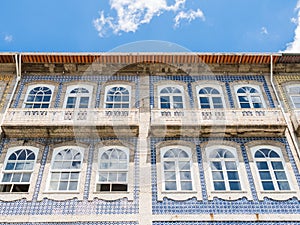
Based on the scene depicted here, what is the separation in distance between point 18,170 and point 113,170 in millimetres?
2787

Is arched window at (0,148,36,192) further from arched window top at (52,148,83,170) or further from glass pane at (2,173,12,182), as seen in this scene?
arched window top at (52,148,83,170)

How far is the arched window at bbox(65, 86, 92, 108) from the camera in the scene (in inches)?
503

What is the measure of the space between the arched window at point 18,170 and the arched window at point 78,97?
7.66 ft

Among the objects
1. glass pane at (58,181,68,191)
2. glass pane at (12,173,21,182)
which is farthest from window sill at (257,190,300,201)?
glass pane at (12,173,21,182)

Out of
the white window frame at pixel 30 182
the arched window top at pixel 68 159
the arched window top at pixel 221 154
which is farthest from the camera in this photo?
the arched window top at pixel 221 154

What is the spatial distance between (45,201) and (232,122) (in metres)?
6.05

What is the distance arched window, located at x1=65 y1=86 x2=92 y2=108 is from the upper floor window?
7.21 metres

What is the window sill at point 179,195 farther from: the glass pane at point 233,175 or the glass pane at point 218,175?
the glass pane at point 233,175

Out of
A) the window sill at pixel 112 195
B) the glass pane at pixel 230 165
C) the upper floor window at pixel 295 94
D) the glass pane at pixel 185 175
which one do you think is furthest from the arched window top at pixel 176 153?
the upper floor window at pixel 295 94

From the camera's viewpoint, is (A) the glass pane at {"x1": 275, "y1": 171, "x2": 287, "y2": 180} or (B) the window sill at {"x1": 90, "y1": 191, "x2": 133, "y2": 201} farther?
(A) the glass pane at {"x1": 275, "y1": 171, "x2": 287, "y2": 180}

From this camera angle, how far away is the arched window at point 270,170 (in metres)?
10.5

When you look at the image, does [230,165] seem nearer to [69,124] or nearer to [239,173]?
[239,173]

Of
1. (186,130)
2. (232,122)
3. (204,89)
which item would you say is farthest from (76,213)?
(204,89)

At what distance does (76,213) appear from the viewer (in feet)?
32.2
